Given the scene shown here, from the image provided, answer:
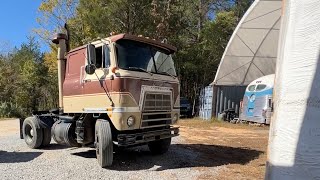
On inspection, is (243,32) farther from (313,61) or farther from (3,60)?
(3,60)

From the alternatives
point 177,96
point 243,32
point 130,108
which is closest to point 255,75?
point 243,32

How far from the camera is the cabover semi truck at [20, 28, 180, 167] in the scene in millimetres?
8312

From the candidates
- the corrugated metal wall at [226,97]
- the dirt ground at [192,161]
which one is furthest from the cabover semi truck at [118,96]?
the corrugated metal wall at [226,97]

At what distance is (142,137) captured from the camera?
8.55m

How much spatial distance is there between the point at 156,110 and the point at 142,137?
0.76 metres

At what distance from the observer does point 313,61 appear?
4.21 m

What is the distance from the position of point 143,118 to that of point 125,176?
140 cm

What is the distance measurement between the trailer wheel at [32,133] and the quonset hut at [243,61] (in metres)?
15.3

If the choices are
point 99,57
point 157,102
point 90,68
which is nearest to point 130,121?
point 157,102

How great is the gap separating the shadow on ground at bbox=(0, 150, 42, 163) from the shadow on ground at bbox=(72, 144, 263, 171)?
3.91 feet

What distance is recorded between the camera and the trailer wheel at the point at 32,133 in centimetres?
1134

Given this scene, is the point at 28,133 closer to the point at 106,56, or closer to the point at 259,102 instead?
the point at 106,56

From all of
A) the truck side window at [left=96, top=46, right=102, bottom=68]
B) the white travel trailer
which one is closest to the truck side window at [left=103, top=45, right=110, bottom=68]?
the truck side window at [left=96, top=46, right=102, bottom=68]

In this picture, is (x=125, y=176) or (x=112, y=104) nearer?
(x=125, y=176)
